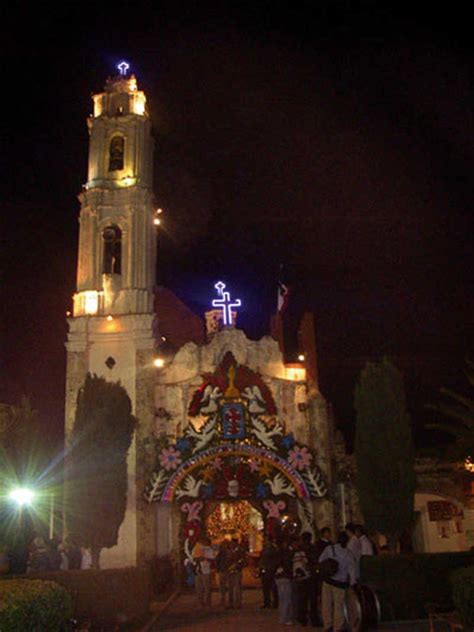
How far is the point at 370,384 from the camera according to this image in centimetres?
1786

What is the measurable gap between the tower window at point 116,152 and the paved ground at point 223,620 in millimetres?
20226

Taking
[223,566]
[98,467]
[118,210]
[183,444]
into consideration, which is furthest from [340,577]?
[118,210]

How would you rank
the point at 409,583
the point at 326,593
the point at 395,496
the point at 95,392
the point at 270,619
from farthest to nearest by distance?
the point at 95,392 < the point at 395,496 < the point at 270,619 < the point at 409,583 < the point at 326,593

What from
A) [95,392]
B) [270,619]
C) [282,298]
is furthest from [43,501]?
[282,298]

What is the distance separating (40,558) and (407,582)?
33.0 ft

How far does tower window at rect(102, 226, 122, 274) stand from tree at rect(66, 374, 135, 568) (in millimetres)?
12071

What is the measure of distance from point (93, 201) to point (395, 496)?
2001 cm

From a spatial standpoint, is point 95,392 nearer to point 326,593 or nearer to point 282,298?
point 326,593

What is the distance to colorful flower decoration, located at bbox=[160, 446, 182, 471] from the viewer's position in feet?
83.1

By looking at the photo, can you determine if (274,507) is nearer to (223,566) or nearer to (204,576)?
(204,576)

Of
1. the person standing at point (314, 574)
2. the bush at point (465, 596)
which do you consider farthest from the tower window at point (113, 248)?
the bush at point (465, 596)

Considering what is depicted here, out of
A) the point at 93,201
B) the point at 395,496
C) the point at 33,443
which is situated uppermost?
the point at 93,201

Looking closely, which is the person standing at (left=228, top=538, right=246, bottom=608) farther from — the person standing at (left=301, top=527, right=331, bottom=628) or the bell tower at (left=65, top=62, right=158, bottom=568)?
the bell tower at (left=65, top=62, right=158, bottom=568)

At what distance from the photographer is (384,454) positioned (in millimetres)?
17062
